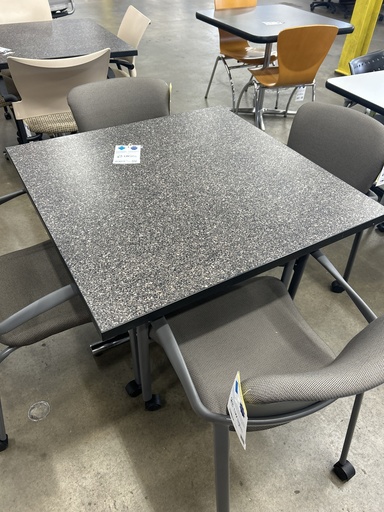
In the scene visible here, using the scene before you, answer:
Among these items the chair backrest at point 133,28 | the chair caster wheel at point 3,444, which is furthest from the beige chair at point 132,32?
the chair caster wheel at point 3,444

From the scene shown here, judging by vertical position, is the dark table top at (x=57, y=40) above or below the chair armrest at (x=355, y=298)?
above

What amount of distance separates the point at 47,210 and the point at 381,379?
2.97 feet

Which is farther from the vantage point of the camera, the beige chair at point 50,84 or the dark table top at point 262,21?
the dark table top at point 262,21

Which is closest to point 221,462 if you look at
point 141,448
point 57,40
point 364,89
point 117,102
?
point 141,448

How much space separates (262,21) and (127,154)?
234 cm

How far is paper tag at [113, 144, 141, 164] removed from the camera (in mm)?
1306

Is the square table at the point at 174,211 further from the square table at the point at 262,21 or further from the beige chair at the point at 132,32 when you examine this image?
the square table at the point at 262,21

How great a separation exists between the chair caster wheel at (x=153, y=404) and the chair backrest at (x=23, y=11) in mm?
3080

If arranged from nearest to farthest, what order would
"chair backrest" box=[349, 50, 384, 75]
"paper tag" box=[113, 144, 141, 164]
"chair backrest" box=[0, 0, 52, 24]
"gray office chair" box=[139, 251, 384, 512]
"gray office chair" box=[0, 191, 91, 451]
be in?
"gray office chair" box=[139, 251, 384, 512]
"gray office chair" box=[0, 191, 91, 451]
"paper tag" box=[113, 144, 141, 164]
"chair backrest" box=[349, 50, 384, 75]
"chair backrest" box=[0, 0, 52, 24]

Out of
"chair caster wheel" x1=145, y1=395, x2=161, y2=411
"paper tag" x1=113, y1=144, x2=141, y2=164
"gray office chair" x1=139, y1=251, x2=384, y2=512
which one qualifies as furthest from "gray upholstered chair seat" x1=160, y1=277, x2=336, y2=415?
"paper tag" x1=113, y1=144, x2=141, y2=164

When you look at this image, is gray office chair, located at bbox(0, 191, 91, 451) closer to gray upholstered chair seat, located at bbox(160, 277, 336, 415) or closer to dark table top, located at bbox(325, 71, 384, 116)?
gray upholstered chair seat, located at bbox(160, 277, 336, 415)

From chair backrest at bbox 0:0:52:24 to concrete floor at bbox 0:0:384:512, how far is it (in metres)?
2.68

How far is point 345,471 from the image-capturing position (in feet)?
4.00

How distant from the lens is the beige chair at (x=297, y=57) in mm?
2492
